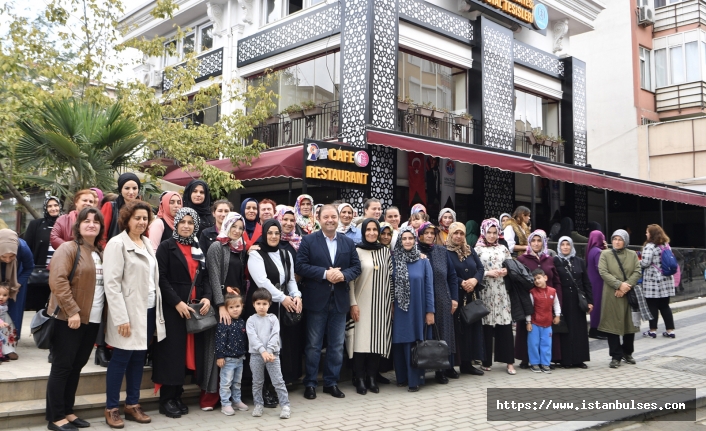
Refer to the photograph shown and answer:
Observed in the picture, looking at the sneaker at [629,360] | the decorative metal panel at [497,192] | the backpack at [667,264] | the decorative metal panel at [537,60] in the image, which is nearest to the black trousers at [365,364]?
the sneaker at [629,360]

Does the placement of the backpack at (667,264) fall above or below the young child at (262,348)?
above

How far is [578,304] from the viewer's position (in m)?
8.31

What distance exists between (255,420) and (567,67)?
59.2ft

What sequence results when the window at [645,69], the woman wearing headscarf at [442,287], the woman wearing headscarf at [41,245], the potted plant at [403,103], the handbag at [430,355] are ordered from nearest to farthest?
the handbag at [430,355] < the woman wearing headscarf at [41,245] < the woman wearing headscarf at [442,287] < the potted plant at [403,103] < the window at [645,69]

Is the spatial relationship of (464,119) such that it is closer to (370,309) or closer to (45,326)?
(370,309)

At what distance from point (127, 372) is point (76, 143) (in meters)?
4.18

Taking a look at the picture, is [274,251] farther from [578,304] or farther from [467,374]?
[578,304]

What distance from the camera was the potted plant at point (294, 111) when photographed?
51.4 feet

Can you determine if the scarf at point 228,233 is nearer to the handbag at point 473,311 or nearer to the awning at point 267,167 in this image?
the handbag at point 473,311

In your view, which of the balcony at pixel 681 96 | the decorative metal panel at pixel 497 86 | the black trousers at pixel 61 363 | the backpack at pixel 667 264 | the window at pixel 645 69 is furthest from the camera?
the window at pixel 645 69

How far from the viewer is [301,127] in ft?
51.8

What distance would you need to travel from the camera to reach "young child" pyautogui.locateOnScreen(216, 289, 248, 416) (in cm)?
571

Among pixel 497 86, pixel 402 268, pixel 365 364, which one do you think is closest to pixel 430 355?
pixel 365 364

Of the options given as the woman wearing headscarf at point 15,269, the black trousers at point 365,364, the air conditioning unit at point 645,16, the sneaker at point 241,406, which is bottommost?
the sneaker at point 241,406
